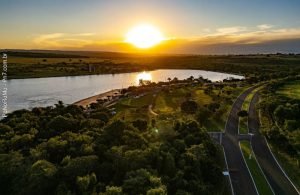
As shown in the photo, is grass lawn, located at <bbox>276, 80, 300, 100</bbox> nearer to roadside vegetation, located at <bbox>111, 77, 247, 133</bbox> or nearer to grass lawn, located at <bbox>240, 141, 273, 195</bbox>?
roadside vegetation, located at <bbox>111, 77, 247, 133</bbox>

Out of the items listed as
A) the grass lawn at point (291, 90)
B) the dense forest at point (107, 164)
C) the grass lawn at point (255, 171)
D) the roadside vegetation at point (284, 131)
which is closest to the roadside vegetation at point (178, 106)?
the dense forest at point (107, 164)

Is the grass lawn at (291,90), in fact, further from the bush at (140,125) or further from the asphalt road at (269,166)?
the bush at (140,125)

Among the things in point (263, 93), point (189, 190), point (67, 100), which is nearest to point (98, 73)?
point (67, 100)

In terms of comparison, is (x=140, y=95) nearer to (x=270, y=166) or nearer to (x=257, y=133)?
(x=257, y=133)

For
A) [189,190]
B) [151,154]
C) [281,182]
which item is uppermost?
[151,154]

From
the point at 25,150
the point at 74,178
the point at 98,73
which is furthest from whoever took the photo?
the point at 98,73

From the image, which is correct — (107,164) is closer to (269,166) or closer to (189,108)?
(269,166)
